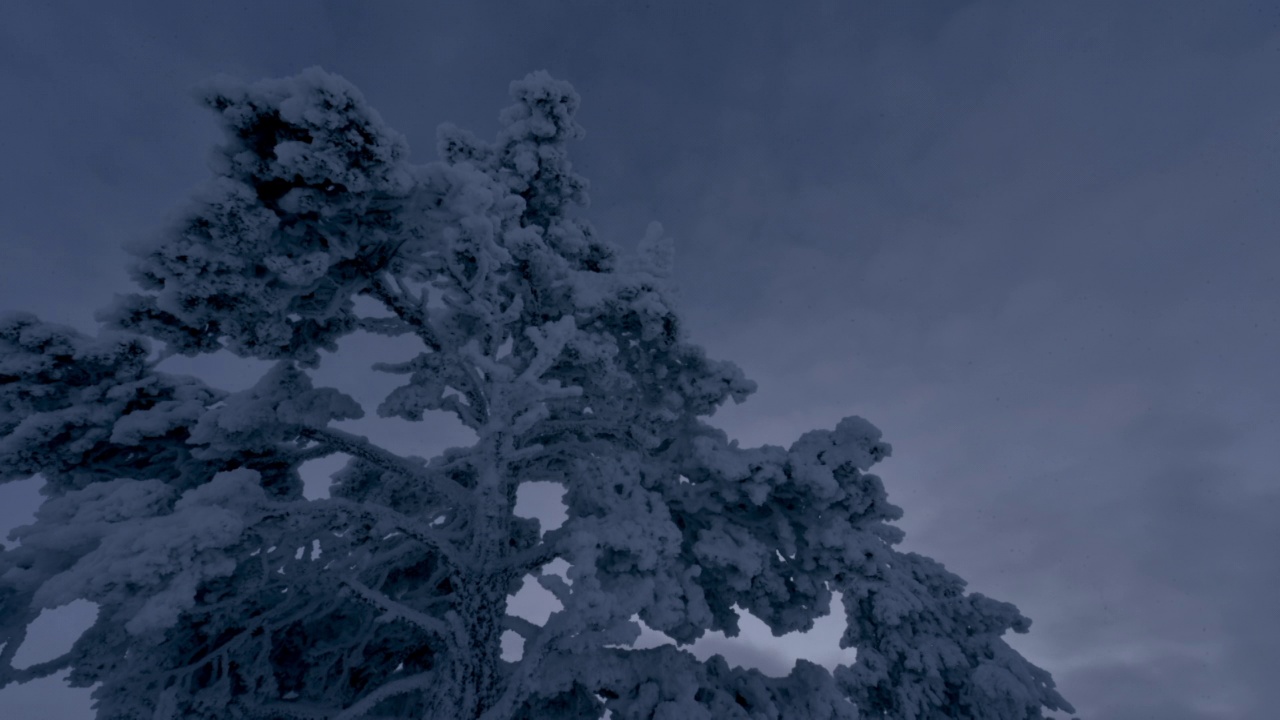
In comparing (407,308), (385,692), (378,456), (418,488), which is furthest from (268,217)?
(418,488)

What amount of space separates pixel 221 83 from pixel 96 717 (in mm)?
8914

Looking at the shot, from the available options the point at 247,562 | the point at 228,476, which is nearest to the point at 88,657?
the point at 247,562

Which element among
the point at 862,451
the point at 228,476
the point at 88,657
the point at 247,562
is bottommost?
the point at 88,657

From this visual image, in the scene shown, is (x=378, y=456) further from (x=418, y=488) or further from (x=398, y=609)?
(x=398, y=609)

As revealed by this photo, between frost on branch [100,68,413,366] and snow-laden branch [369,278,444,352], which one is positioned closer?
frost on branch [100,68,413,366]

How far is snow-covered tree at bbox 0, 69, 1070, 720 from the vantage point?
514 centimetres

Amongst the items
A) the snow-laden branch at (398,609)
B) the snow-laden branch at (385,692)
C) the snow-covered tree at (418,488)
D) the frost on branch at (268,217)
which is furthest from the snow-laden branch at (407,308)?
the snow-laden branch at (385,692)

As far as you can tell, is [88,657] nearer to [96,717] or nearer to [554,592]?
[96,717]

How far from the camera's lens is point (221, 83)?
454 centimetres

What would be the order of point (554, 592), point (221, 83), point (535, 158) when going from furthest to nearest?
point (535, 158) → point (554, 592) → point (221, 83)

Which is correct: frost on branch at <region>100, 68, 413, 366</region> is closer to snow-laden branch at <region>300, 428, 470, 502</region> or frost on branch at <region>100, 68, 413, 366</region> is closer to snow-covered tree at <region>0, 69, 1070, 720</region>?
snow-covered tree at <region>0, 69, 1070, 720</region>

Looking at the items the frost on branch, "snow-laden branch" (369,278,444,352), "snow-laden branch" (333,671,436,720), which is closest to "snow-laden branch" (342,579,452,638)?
"snow-laden branch" (333,671,436,720)

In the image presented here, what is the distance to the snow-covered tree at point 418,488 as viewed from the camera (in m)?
5.14

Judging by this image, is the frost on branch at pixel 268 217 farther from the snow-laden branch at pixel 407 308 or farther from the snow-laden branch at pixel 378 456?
the snow-laden branch at pixel 378 456
